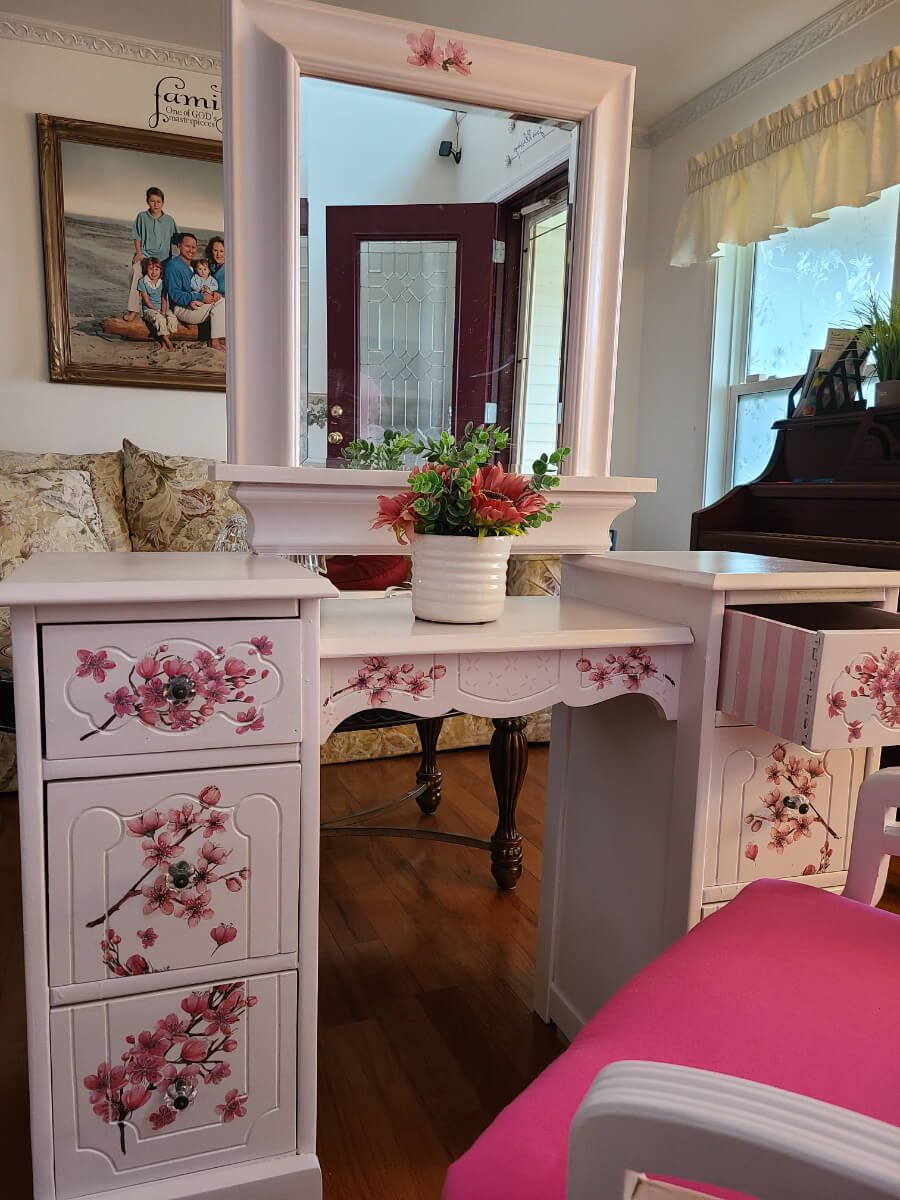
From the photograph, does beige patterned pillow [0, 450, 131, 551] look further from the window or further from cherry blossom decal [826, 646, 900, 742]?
A: cherry blossom decal [826, 646, 900, 742]

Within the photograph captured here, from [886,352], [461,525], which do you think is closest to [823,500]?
[886,352]

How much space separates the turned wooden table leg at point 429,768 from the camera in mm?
2434

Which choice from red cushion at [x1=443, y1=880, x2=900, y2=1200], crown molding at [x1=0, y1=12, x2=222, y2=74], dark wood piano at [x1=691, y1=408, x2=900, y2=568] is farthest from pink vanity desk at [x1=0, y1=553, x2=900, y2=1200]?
crown molding at [x1=0, y1=12, x2=222, y2=74]

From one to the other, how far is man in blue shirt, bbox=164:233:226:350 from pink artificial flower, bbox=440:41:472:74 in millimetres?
2354

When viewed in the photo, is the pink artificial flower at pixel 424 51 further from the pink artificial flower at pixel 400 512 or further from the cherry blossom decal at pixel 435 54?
the pink artificial flower at pixel 400 512

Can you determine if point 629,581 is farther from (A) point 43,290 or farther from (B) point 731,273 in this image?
(A) point 43,290

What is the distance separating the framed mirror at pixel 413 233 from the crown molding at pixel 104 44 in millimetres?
2355

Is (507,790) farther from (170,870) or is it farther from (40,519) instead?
(40,519)

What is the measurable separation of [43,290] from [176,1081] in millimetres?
3242

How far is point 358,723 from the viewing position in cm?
200

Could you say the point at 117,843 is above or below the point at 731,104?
below

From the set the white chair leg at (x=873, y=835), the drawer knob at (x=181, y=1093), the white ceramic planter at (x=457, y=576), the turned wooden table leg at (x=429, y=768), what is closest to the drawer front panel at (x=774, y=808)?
the white chair leg at (x=873, y=835)

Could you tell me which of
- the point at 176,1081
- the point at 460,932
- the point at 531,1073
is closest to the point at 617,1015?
the point at 176,1081

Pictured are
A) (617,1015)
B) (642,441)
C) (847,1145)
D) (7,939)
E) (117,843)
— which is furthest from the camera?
(642,441)
